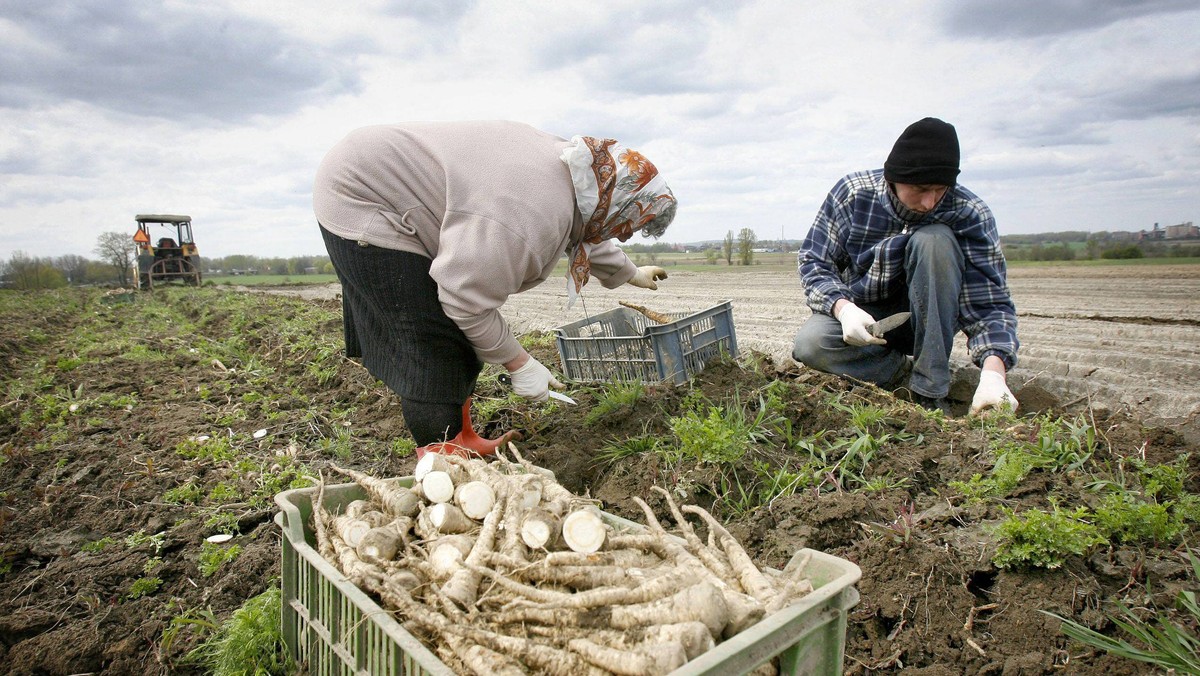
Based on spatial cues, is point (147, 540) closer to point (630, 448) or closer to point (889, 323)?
point (630, 448)

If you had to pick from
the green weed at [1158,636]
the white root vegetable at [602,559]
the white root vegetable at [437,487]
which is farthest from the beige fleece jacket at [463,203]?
the green weed at [1158,636]

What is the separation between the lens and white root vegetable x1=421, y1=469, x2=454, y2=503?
208 centimetres

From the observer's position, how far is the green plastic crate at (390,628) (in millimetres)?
1232

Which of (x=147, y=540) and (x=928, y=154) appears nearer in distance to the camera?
(x=147, y=540)

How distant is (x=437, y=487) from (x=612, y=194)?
1414mm

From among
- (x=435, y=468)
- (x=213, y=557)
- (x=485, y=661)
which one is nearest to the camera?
(x=485, y=661)

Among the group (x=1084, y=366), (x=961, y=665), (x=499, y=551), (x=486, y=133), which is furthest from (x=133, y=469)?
(x=1084, y=366)

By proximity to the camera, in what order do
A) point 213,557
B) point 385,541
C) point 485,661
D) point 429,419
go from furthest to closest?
point 429,419
point 213,557
point 385,541
point 485,661

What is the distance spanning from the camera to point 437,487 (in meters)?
2.08

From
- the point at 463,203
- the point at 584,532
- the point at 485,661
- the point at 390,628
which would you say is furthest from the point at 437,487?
the point at 463,203

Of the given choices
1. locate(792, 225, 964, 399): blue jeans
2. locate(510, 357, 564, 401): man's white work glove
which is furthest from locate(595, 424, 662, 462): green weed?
locate(792, 225, 964, 399): blue jeans

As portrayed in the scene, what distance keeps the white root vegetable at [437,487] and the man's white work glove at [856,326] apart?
2.41m

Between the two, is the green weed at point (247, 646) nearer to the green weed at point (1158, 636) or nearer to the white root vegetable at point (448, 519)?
the white root vegetable at point (448, 519)

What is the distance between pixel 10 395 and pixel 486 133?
18.8 ft
